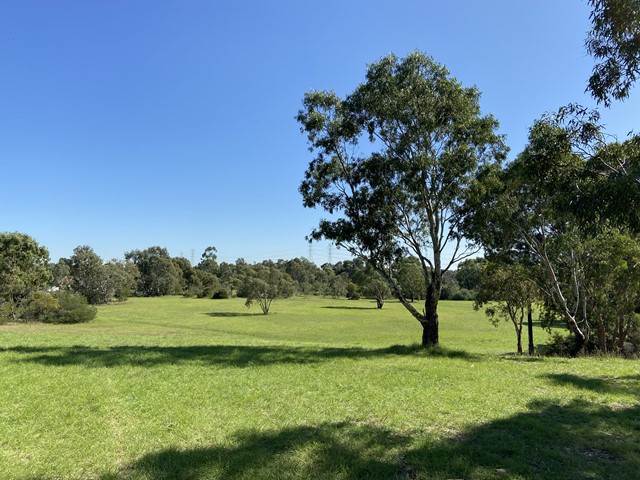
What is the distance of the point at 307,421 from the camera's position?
7.00 m

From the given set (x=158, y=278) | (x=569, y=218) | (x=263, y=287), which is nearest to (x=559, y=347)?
(x=569, y=218)

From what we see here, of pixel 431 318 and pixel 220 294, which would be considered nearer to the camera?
pixel 431 318

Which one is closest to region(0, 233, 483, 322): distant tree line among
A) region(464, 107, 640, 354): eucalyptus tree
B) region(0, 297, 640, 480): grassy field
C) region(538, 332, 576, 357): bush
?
region(464, 107, 640, 354): eucalyptus tree

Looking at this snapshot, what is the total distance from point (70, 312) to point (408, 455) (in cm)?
4804

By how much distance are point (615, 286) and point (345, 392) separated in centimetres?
1858

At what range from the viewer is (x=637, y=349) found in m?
23.4

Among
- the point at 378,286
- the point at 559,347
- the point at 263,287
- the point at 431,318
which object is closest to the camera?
the point at 431,318

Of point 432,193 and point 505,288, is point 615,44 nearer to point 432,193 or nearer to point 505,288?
point 432,193

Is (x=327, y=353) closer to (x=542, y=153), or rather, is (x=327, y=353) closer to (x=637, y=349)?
(x=542, y=153)

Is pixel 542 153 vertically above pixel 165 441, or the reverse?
pixel 542 153

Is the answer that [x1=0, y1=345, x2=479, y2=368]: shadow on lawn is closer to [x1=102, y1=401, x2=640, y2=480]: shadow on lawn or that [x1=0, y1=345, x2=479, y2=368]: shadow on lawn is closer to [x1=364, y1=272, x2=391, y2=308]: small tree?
[x1=102, y1=401, x2=640, y2=480]: shadow on lawn

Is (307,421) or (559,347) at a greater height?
(307,421)

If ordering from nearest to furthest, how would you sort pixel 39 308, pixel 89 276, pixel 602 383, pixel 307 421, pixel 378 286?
pixel 307 421 < pixel 602 383 < pixel 39 308 < pixel 378 286 < pixel 89 276

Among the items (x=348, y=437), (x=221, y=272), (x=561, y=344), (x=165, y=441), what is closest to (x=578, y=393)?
(x=348, y=437)
